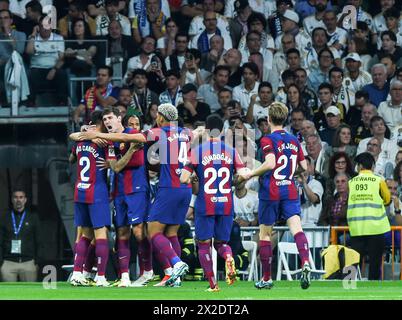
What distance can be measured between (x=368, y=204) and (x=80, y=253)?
458 centimetres

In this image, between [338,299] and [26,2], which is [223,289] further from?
[26,2]

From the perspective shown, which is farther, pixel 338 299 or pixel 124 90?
pixel 124 90

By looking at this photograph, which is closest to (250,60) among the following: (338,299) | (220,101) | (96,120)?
(220,101)

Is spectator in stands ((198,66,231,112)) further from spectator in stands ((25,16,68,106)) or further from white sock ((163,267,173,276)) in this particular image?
white sock ((163,267,173,276))

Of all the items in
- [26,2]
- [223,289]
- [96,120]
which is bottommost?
[223,289]

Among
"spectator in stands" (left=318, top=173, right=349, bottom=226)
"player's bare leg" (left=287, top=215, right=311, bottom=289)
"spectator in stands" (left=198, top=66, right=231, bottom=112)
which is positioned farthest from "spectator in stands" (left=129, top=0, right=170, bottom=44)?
"player's bare leg" (left=287, top=215, right=311, bottom=289)

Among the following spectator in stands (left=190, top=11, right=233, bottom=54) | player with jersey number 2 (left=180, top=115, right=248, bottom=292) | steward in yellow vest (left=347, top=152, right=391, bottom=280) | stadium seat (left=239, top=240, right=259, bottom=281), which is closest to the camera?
player with jersey number 2 (left=180, top=115, right=248, bottom=292)

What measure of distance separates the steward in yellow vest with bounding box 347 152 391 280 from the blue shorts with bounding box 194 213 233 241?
3.88m

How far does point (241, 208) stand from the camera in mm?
24734

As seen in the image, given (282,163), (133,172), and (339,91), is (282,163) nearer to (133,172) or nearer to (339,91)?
(133,172)

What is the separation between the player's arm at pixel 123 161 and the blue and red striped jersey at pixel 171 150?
0.95ft

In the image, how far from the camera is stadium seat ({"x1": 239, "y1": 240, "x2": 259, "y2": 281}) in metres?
23.7
